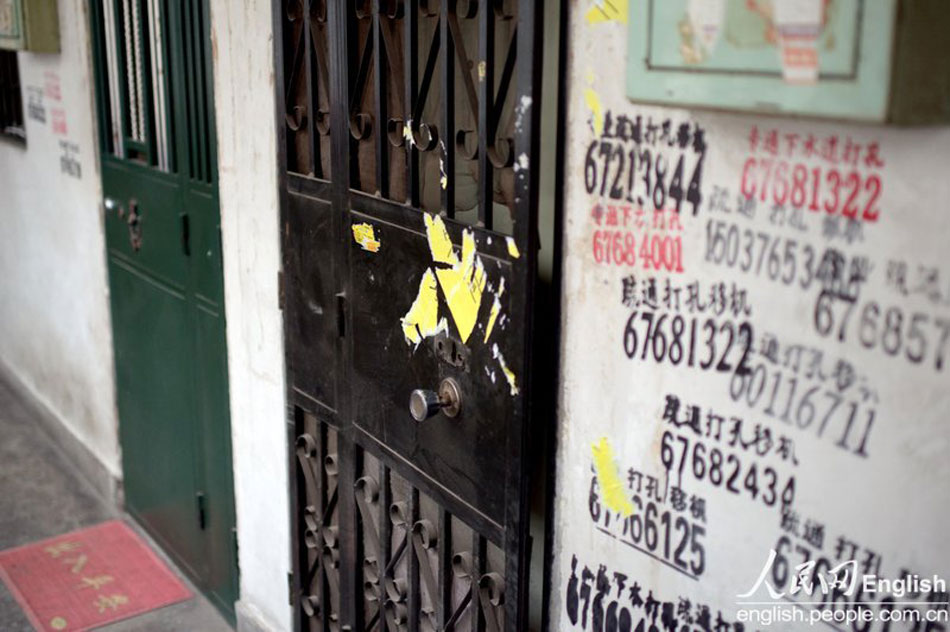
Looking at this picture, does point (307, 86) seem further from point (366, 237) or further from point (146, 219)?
point (146, 219)

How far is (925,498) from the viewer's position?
1.21 m

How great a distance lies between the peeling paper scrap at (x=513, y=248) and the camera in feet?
5.75

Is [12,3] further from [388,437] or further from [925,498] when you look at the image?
[925,498]

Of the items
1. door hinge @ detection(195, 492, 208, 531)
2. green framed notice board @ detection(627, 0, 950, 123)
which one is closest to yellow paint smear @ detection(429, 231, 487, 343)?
green framed notice board @ detection(627, 0, 950, 123)

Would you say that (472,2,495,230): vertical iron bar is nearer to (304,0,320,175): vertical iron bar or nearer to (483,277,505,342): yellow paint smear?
(483,277,505,342): yellow paint smear

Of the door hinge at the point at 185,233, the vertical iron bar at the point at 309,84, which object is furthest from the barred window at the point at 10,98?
the vertical iron bar at the point at 309,84

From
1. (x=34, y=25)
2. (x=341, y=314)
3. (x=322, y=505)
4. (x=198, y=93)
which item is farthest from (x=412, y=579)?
(x=34, y=25)

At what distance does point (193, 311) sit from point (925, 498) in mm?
2647

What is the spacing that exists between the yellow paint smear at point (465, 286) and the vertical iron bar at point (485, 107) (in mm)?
67

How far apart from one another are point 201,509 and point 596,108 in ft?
8.11

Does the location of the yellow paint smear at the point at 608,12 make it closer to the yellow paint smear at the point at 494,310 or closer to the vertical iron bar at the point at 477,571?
the yellow paint smear at the point at 494,310

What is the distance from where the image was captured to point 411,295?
2084 millimetres

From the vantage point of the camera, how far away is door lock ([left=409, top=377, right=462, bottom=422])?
197 cm

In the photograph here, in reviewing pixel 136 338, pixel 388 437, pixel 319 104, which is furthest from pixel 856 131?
pixel 136 338
